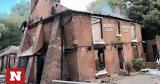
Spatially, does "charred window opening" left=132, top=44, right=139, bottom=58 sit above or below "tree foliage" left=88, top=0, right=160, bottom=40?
below

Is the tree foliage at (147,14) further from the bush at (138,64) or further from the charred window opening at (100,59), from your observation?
the charred window opening at (100,59)

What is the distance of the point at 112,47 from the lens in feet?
73.0

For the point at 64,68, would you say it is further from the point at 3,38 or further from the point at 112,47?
the point at 3,38

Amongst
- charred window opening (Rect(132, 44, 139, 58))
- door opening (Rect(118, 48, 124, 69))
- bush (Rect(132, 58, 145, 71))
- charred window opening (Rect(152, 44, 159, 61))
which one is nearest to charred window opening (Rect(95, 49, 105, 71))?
door opening (Rect(118, 48, 124, 69))

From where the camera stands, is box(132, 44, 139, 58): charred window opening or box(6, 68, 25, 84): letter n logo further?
box(132, 44, 139, 58): charred window opening

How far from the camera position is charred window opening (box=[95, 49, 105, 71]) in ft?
67.7

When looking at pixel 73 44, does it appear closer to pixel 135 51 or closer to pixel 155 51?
pixel 135 51

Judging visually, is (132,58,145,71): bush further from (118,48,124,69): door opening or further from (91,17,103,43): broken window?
(91,17,103,43): broken window

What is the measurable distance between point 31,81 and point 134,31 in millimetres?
11609

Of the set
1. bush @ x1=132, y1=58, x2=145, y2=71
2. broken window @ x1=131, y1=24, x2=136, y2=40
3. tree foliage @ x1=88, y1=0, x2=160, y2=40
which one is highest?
tree foliage @ x1=88, y1=0, x2=160, y2=40

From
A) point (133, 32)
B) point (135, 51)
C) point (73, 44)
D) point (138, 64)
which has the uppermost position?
point (133, 32)

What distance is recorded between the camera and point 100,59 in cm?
2116

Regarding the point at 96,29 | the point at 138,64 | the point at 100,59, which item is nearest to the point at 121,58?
the point at 138,64

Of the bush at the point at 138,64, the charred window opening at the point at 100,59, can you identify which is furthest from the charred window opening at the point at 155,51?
the charred window opening at the point at 100,59
